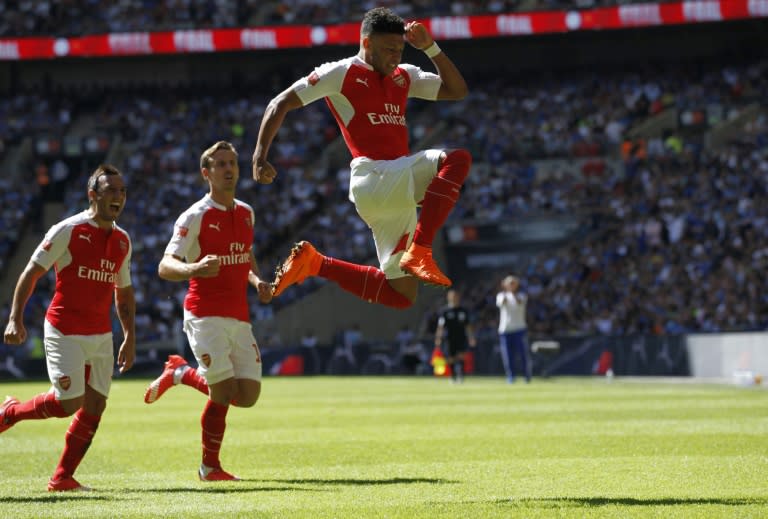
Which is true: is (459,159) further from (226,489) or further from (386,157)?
(226,489)

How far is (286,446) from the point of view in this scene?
12961 millimetres

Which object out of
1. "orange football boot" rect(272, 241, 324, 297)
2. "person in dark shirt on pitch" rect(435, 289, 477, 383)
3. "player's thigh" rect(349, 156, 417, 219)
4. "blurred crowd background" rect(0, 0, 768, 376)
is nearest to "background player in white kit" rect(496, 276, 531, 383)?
"person in dark shirt on pitch" rect(435, 289, 477, 383)

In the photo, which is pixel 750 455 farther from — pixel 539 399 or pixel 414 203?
pixel 539 399

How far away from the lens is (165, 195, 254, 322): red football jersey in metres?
9.90

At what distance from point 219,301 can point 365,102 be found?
2141 millimetres

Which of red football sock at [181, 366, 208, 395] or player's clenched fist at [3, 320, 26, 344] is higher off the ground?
player's clenched fist at [3, 320, 26, 344]

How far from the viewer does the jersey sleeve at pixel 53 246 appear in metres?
9.23

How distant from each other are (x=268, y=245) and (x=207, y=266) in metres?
29.8

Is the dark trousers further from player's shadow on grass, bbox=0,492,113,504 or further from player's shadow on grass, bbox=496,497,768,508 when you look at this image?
player's shadow on grass, bbox=496,497,768,508

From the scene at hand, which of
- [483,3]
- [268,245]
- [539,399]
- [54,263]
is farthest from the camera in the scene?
[483,3]

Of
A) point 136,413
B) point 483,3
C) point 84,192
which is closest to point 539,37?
point 483,3

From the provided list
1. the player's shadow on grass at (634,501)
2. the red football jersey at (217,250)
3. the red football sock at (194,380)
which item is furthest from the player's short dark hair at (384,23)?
the red football sock at (194,380)

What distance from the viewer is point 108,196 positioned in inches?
372

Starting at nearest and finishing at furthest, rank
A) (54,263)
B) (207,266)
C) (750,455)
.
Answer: (207,266) < (54,263) < (750,455)
